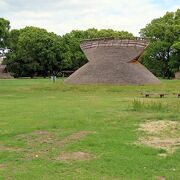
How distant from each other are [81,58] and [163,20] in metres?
16.7

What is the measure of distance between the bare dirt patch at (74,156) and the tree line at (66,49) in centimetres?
5652

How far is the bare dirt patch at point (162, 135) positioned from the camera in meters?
9.95

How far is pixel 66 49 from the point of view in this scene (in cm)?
7550

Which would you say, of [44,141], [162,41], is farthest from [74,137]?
[162,41]

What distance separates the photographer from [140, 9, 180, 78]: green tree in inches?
2571

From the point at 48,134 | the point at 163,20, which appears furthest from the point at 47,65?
the point at 48,134

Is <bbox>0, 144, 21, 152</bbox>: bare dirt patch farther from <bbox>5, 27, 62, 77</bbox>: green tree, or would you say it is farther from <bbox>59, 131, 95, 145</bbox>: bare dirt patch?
<bbox>5, 27, 62, 77</bbox>: green tree

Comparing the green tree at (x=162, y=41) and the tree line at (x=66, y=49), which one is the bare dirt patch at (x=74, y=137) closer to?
the tree line at (x=66, y=49)

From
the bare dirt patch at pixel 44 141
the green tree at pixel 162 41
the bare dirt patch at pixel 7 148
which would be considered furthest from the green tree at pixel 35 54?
the bare dirt patch at pixel 7 148

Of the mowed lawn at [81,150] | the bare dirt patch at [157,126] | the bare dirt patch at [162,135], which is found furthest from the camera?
the bare dirt patch at [157,126]

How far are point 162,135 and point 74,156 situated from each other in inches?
132

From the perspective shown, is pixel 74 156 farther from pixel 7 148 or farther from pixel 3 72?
pixel 3 72

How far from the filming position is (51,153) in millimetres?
9117

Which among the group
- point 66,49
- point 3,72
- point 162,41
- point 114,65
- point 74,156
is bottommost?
point 74,156
